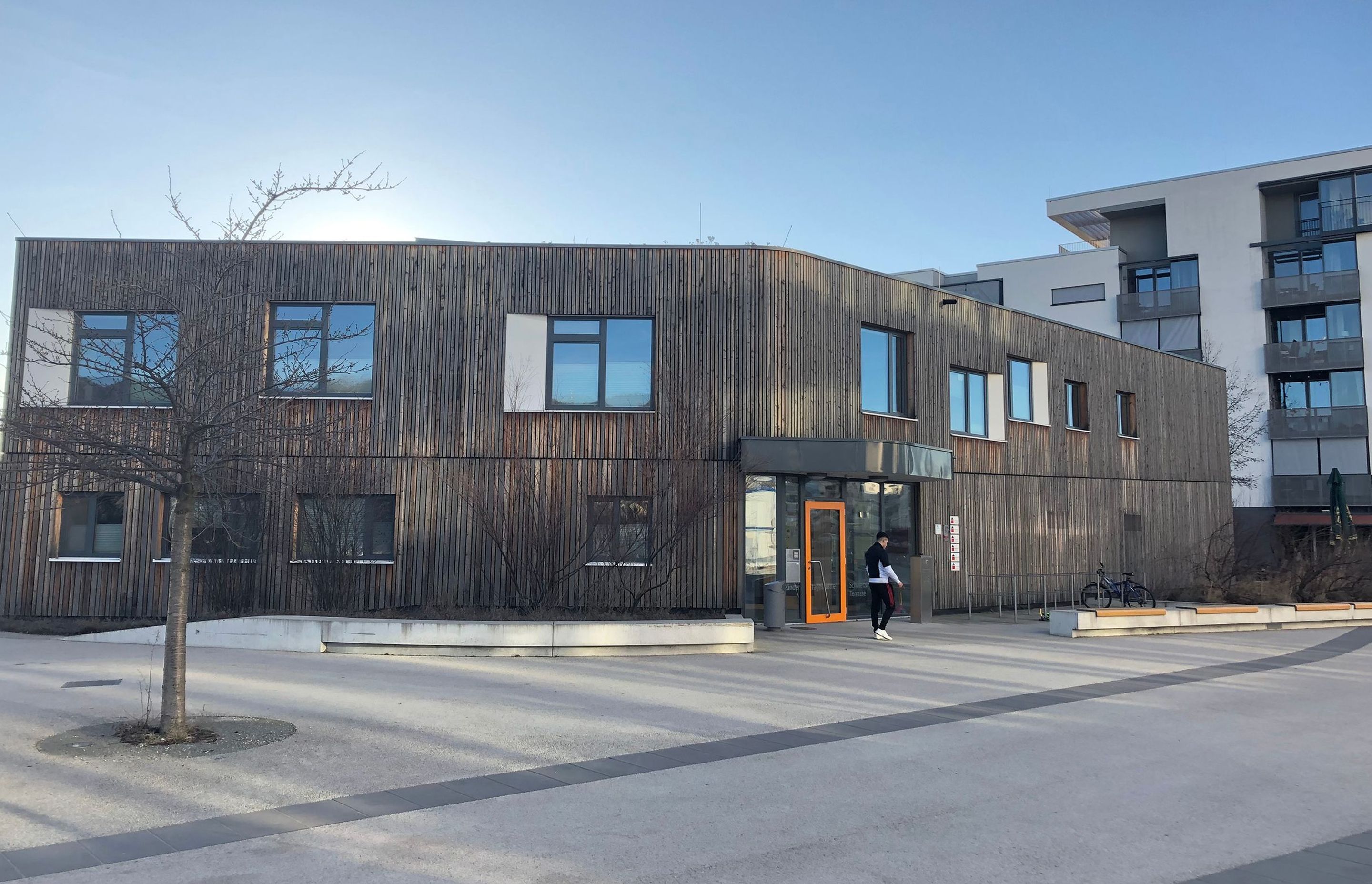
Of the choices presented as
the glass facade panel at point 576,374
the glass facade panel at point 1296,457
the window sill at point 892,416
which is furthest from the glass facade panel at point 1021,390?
the glass facade panel at point 1296,457

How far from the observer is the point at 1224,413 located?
3178cm

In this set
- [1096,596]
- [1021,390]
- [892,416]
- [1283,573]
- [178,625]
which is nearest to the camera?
[178,625]

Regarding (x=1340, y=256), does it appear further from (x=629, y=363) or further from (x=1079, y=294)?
(x=629, y=363)

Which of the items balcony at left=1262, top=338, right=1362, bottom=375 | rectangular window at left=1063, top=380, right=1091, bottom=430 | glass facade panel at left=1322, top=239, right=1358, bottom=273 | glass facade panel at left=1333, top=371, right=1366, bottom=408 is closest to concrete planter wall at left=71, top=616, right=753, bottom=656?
rectangular window at left=1063, top=380, right=1091, bottom=430

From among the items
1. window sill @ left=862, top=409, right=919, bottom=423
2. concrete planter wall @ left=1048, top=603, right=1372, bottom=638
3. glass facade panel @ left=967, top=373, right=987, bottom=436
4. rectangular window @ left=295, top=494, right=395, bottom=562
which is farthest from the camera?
glass facade panel @ left=967, top=373, right=987, bottom=436

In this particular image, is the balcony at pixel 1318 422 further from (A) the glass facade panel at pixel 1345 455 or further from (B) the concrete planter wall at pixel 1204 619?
(B) the concrete planter wall at pixel 1204 619

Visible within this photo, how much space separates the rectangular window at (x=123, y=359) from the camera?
8.73m

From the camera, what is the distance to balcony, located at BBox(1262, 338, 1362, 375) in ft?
143

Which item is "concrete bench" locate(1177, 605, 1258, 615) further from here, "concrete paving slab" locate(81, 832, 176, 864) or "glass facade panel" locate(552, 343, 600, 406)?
"concrete paving slab" locate(81, 832, 176, 864)

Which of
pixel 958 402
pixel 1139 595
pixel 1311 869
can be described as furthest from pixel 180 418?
pixel 1139 595

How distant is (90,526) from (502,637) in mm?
9210

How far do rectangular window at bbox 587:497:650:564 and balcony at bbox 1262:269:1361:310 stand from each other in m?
38.1

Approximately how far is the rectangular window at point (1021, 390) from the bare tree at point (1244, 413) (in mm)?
25253

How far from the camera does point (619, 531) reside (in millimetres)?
17516
